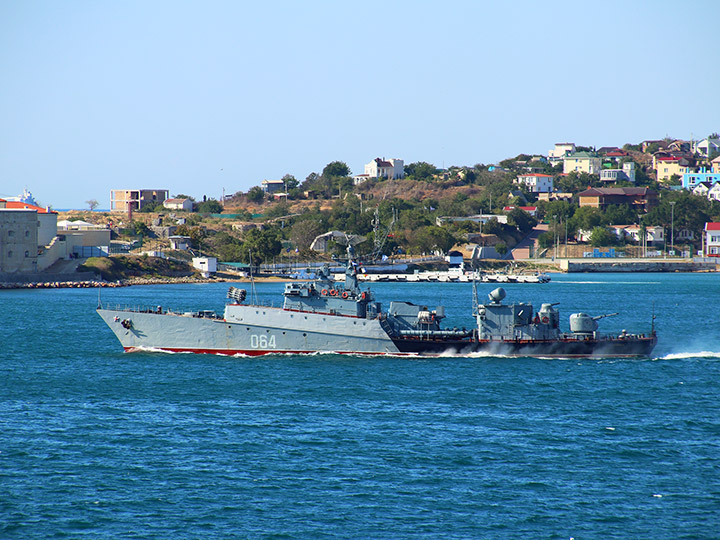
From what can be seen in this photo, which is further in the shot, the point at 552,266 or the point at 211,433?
the point at 552,266

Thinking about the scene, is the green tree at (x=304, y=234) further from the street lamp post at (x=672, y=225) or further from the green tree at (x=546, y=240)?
the street lamp post at (x=672, y=225)

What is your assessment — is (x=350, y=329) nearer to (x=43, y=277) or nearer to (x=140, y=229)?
(x=43, y=277)

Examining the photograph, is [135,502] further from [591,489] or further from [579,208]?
[579,208]

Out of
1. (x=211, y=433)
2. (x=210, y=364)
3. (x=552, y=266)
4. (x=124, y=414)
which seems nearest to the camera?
(x=211, y=433)

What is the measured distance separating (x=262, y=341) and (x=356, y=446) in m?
17.5

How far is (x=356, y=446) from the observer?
2956 centimetres

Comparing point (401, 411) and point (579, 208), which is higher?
point (579, 208)

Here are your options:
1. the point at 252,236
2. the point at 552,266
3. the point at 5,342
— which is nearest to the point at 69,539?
the point at 5,342

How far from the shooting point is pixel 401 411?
34.6 meters

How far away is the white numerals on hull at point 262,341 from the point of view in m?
46.1

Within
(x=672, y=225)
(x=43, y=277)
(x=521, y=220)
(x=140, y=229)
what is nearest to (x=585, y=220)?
(x=521, y=220)

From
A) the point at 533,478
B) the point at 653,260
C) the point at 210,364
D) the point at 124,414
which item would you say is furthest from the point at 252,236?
the point at 533,478

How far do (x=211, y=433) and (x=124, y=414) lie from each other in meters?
4.95

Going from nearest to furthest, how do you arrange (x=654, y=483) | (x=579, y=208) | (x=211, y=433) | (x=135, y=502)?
(x=135, y=502)
(x=654, y=483)
(x=211, y=433)
(x=579, y=208)
